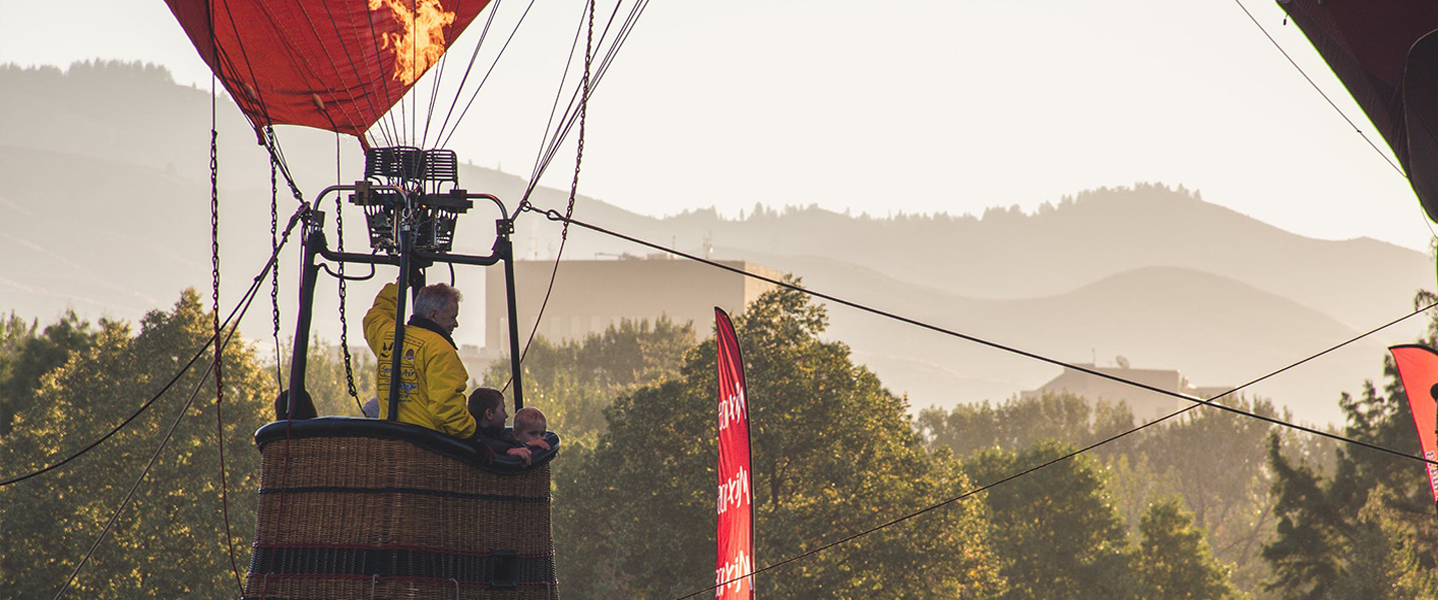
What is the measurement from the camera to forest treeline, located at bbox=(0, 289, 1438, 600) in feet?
126

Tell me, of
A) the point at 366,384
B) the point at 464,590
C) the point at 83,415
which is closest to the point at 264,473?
the point at 464,590

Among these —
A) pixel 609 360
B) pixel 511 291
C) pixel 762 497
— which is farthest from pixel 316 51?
pixel 609 360

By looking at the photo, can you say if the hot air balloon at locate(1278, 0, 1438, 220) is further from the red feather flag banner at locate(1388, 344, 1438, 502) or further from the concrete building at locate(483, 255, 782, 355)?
the concrete building at locate(483, 255, 782, 355)

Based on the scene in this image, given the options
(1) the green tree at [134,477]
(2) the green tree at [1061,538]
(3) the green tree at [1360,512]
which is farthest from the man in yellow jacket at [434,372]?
(2) the green tree at [1061,538]

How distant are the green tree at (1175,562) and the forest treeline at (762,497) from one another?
0.26 ft

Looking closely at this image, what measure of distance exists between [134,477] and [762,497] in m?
16.0

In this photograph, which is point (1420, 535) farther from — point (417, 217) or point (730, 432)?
point (417, 217)

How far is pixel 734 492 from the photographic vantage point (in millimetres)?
18016

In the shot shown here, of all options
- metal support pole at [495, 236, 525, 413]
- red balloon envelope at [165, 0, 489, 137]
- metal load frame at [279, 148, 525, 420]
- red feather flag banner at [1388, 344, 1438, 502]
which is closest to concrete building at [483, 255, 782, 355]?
red feather flag banner at [1388, 344, 1438, 502]

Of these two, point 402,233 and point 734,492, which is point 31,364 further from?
point 402,233

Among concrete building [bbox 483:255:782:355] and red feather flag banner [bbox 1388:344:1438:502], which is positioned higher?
red feather flag banner [bbox 1388:344:1438:502]

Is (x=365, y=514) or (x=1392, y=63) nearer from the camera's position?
(x=365, y=514)

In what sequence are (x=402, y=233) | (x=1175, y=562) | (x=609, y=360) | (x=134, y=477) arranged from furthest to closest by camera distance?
1. (x=609, y=360)
2. (x=1175, y=562)
3. (x=134, y=477)
4. (x=402, y=233)

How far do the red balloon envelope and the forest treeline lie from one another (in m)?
23.6
